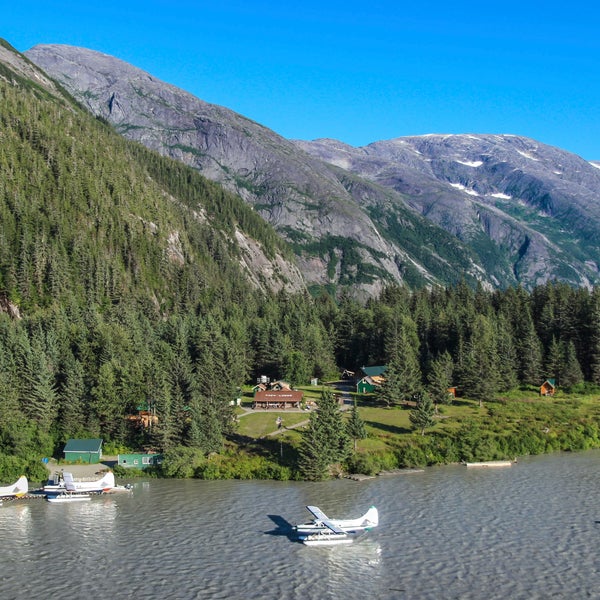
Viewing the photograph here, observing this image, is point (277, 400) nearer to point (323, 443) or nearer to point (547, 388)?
point (323, 443)

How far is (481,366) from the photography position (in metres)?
115

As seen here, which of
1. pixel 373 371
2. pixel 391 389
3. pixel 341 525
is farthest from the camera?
pixel 373 371

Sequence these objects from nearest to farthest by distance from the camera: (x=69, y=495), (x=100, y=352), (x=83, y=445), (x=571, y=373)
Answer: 1. (x=69, y=495)
2. (x=83, y=445)
3. (x=100, y=352)
4. (x=571, y=373)

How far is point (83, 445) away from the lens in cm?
8531

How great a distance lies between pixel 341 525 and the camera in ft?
191

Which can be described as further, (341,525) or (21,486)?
(21,486)

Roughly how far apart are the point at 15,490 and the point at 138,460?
15846 millimetres

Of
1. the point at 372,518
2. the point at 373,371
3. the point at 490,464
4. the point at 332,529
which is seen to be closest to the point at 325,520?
the point at 332,529

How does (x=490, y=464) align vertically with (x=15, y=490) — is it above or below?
below

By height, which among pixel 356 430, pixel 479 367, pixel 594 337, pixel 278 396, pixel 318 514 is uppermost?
pixel 594 337

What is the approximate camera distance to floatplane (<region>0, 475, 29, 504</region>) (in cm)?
7112

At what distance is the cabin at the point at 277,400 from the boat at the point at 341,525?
50251 millimetres

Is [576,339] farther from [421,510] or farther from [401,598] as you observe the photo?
[401,598]

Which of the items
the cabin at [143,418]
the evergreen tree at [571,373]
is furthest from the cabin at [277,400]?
the evergreen tree at [571,373]
